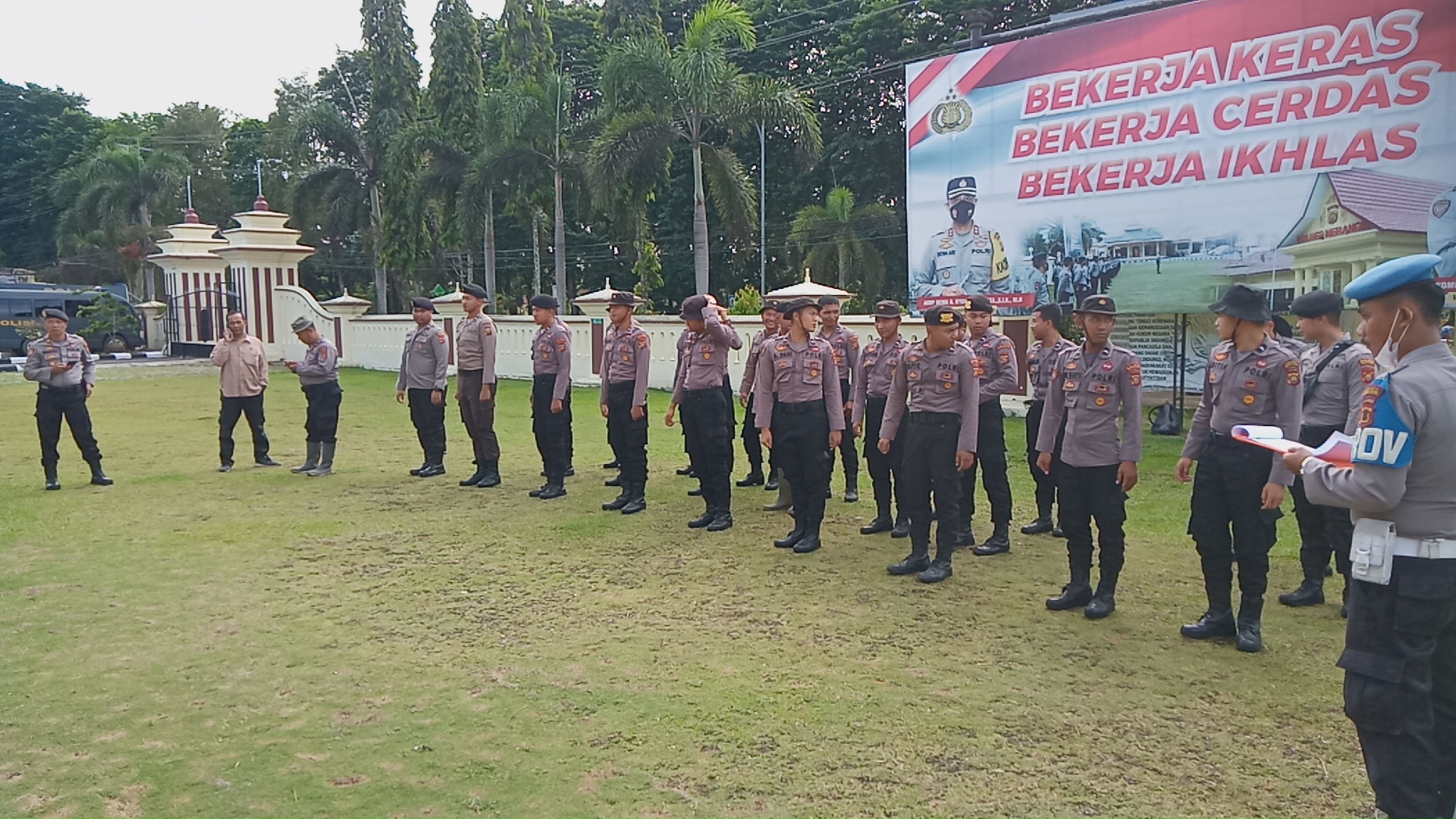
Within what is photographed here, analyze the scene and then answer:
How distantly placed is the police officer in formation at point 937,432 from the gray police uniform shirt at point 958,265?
11801mm

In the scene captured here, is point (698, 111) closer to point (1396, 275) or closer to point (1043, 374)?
point (1043, 374)

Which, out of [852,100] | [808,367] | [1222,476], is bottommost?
[1222,476]

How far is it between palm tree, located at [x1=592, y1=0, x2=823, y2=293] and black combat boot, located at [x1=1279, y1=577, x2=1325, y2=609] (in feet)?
51.4

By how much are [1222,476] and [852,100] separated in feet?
97.3

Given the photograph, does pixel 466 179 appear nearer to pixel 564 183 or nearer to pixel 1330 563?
pixel 564 183

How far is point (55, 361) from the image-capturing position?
911 centimetres

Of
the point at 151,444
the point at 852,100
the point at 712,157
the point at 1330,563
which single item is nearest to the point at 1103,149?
the point at 712,157

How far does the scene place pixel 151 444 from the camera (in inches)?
486

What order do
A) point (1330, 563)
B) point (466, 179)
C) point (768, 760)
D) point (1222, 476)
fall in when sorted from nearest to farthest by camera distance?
point (768, 760) → point (1222, 476) → point (1330, 563) → point (466, 179)

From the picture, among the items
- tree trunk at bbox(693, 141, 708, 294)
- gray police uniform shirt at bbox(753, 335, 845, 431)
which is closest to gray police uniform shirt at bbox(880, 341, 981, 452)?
gray police uniform shirt at bbox(753, 335, 845, 431)

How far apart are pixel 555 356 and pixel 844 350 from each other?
241 centimetres

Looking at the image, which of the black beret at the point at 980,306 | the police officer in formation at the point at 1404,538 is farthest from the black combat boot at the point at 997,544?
the police officer in formation at the point at 1404,538

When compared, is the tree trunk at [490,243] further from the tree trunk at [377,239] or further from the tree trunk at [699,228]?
the tree trunk at [699,228]

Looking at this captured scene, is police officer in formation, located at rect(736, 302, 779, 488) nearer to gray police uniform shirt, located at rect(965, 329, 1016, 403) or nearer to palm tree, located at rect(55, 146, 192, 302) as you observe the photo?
gray police uniform shirt, located at rect(965, 329, 1016, 403)
